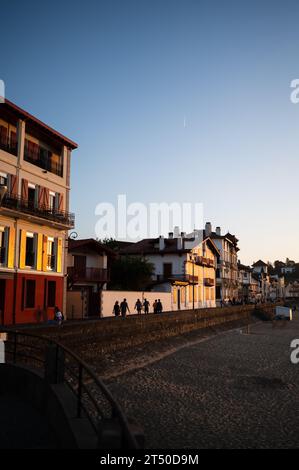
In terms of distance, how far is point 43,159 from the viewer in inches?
1144

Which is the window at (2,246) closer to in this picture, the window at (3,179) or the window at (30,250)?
the window at (30,250)

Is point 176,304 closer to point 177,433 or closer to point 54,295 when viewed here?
point 54,295

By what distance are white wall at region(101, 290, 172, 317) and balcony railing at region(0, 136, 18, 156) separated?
46.1 ft

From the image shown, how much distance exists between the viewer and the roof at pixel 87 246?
3516 cm

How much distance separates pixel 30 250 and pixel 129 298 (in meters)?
13.7

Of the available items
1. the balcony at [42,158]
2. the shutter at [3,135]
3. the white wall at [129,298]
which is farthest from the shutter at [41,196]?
the white wall at [129,298]

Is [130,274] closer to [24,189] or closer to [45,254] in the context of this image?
[45,254]

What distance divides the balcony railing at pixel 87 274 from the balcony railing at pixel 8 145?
36.7 feet

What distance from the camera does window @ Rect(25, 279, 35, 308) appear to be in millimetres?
26672

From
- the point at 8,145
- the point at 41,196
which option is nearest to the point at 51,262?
the point at 41,196

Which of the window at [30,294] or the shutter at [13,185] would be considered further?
the window at [30,294]

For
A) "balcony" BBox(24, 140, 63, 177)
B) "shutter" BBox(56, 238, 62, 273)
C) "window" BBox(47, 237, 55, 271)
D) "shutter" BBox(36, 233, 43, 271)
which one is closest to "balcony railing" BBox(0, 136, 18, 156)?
"balcony" BBox(24, 140, 63, 177)

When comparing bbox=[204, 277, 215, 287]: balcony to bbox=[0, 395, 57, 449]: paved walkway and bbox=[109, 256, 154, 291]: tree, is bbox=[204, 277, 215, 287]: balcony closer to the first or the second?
bbox=[109, 256, 154, 291]: tree

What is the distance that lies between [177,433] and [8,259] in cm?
1700
